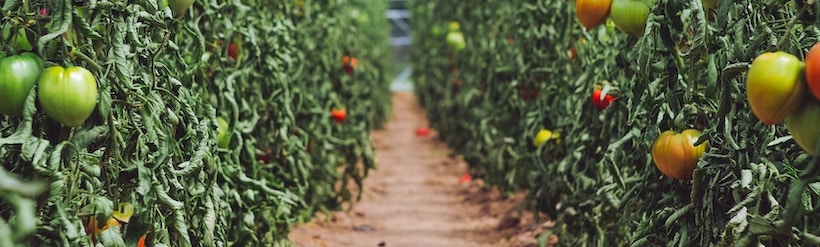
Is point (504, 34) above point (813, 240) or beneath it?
beneath

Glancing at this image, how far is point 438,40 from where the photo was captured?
27.5 feet

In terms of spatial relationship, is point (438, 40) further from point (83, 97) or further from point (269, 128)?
point (83, 97)

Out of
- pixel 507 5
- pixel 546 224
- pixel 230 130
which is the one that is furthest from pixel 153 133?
pixel 507 5

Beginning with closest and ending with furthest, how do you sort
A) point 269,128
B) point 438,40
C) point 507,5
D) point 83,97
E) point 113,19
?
1. point 83,97
2. point 113,19
3. point 269,128
4. point 507,5
5. point 438,40

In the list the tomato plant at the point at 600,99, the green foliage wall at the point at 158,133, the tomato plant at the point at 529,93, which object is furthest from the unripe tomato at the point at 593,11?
the tomato plant at the point at 529,93

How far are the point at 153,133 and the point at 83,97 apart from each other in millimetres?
263

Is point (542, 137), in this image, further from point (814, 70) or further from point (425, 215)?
point (814, 70)

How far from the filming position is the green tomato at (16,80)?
156 centimetres

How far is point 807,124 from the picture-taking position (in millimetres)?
1477

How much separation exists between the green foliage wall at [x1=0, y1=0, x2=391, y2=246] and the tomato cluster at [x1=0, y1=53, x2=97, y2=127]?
0.03 m

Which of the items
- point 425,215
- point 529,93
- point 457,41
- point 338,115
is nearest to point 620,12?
point 529,93

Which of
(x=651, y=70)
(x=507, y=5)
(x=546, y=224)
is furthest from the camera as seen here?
(x=507, y=5)

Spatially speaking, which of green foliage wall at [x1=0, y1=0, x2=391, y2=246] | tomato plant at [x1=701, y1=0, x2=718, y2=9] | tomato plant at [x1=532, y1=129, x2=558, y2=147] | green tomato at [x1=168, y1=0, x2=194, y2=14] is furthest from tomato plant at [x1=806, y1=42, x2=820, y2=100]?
tomato plant at [x1=532, y1=129, x2=558, y2=147]

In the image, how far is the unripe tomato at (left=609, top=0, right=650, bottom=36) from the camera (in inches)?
94.6
